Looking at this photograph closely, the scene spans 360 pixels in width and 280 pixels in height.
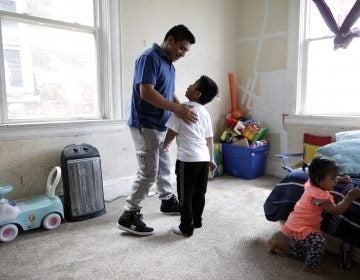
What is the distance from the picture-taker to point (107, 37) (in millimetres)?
2730

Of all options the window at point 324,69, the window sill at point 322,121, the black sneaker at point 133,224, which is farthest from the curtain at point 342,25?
the black sneaker at point 133,224

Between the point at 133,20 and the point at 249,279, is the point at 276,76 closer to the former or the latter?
the point at 133,20

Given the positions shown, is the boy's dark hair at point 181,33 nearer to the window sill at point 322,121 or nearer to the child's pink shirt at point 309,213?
the child's pink shirt at point 309,213

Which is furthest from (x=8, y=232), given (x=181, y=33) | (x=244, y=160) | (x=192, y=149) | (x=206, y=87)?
(x=244, y=160)

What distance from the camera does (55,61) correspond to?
2543mm

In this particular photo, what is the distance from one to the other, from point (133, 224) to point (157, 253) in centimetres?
33

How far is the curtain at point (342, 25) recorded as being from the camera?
2.83m

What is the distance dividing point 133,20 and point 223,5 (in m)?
1.39

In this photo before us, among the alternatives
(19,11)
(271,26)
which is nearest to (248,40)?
(271,26)

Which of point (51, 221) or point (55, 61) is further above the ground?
point (55, 61)

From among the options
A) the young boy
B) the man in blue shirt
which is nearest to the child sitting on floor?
the young boy

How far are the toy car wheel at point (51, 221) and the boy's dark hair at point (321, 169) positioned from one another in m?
1.75

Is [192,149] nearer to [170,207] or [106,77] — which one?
[170,207]

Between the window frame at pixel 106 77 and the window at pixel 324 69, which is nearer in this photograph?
the window frame at pixel 106 77
